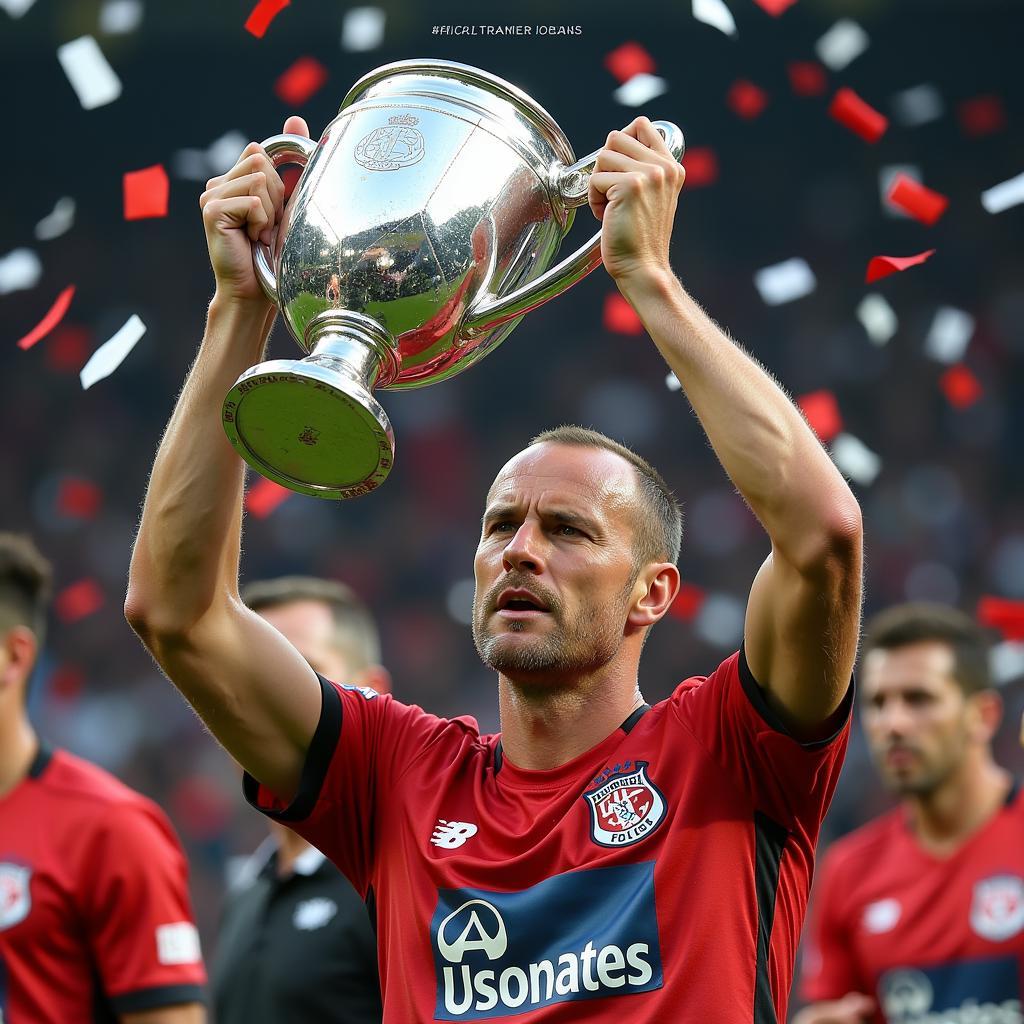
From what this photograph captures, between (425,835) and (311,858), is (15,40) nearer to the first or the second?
(311,858)

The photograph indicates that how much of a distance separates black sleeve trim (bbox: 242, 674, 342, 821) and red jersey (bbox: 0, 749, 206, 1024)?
1279mm

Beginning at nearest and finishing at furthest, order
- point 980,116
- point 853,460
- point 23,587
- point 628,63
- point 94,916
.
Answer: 1. point 628,63
2. point 94,916
3. point 853,460
4. point 23,587
5. point 980,116

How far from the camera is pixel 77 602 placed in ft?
32.1

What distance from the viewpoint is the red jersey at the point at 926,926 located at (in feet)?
15.6

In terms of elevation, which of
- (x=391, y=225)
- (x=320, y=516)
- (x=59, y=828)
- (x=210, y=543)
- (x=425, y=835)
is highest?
(x=391, y=225)

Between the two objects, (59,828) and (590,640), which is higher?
(590,640)

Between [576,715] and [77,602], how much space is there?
7.73 m

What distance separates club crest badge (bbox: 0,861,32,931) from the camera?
370 centimetres

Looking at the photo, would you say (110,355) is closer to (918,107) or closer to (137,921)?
(137,921)

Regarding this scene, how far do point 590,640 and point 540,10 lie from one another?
4.60 metres

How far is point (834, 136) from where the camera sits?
33.8 ft

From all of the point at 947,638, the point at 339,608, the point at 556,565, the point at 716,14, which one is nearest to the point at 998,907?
the point at 947,638

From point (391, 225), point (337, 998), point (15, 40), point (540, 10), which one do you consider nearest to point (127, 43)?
point (15, 40)

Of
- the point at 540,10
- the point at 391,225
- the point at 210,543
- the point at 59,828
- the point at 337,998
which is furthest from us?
the point at 540,10
